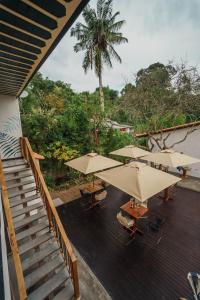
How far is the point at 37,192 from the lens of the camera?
563 centimetres

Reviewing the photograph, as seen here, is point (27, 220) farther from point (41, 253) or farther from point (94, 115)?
point (94, 115)

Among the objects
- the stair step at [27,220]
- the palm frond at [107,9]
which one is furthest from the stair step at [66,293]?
the palm frond at [107,9]

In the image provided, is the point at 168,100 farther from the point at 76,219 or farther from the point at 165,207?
the point at 76,219

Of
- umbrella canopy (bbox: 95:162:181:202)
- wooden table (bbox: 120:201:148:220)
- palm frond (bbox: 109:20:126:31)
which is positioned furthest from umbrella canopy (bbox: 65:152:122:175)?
palm frond (bbox: 109:20:126:31)

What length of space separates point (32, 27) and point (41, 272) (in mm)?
5359

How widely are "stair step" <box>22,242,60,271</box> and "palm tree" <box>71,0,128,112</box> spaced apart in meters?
14.6

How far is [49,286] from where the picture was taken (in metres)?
3.58

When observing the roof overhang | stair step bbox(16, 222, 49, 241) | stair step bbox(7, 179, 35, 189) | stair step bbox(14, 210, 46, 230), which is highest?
the roof overhang

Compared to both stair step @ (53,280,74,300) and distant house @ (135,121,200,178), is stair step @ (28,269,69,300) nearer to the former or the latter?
stair step @ (53,280,74,300)

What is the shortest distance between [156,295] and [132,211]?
2.38 m

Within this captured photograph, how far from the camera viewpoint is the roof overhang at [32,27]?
2.14 metres

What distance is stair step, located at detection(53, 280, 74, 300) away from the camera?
3.49m

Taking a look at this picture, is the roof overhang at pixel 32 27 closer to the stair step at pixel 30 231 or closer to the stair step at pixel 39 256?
the stair step at pixel 30 231

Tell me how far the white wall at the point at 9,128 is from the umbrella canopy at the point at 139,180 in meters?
5.03
